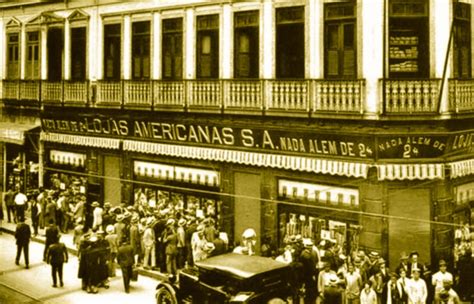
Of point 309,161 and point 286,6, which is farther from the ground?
point 286,6

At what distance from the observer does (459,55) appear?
1880 cm

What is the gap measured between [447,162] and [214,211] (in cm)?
859

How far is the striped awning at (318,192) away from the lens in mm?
18469

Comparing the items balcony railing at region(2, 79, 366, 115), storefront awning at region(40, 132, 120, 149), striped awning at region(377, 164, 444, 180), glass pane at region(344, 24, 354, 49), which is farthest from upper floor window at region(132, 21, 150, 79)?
striped awning at region(377, 164, 444, 180)

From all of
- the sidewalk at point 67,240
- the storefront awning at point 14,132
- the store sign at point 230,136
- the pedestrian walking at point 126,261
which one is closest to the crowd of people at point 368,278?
the store sign at point 230,136

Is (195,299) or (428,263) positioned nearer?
(195,299)

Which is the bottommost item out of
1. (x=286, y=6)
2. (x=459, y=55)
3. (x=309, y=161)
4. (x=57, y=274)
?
(x=57, y=274)

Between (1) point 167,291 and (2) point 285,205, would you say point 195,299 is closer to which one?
(1) point 167,291

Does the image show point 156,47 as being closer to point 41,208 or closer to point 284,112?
point 284,112

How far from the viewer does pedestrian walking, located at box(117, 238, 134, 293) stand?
18344 millimetres

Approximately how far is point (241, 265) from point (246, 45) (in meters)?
9.34

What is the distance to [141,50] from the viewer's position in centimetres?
2495

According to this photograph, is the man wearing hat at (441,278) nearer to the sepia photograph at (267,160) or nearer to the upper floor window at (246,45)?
the sepia photograph at (267,160)

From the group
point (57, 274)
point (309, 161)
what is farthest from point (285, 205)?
point (57, 274)
